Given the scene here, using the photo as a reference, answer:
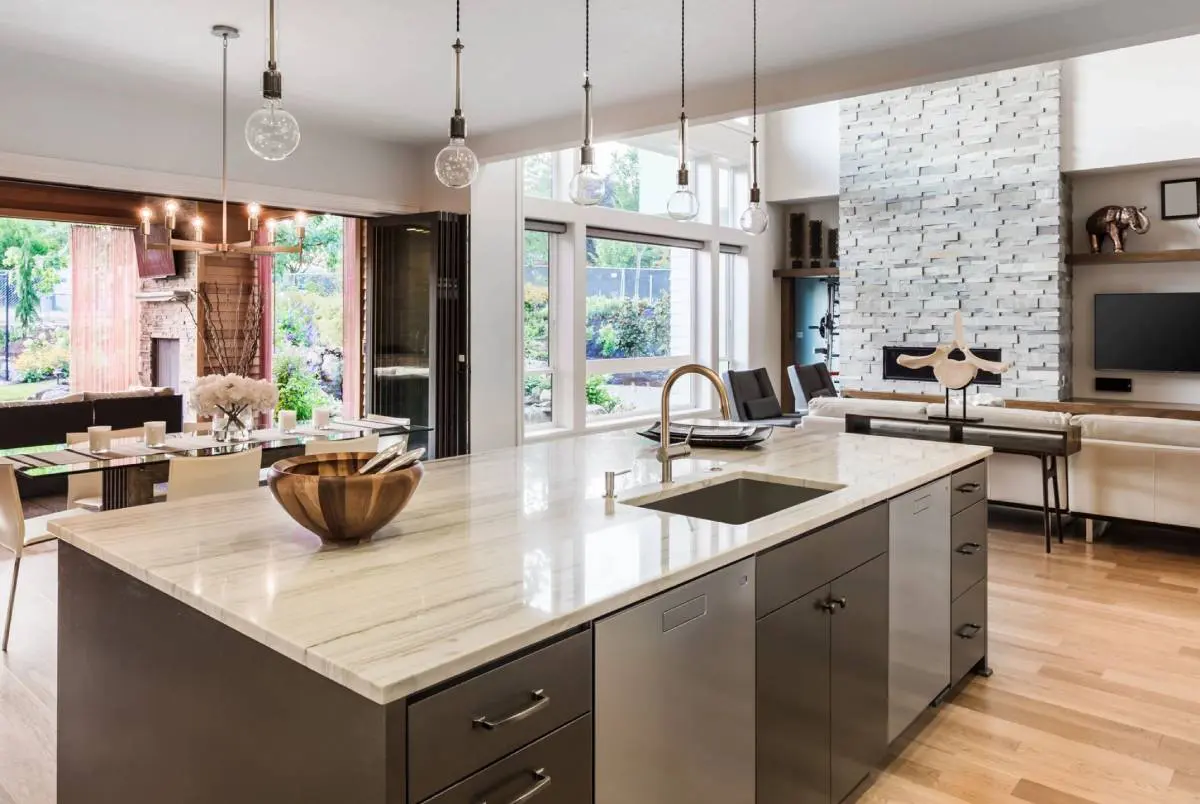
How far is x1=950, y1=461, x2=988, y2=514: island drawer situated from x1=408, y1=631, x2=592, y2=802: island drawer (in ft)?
6.07

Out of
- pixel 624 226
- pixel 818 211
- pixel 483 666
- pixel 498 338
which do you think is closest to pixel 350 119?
pixel 498 338

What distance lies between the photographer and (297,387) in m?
8.58

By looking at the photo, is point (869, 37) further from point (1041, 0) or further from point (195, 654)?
point (195, 654)

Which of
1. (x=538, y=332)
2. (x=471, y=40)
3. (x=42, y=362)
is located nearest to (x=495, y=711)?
(x=471, y=40)

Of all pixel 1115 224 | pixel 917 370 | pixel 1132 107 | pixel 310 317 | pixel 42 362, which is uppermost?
pixel 1132 107

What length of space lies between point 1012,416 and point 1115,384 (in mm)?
3804

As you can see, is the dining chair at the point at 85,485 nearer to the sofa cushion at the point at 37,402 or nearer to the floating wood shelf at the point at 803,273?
the sofa cushion at the point at 37,402

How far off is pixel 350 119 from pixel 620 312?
316cm

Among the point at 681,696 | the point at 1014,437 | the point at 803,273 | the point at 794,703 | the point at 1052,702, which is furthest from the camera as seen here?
the point at 803,273

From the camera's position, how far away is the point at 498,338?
6418mm

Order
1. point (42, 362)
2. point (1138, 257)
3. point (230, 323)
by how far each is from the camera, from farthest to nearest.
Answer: point (42, 362)
point (230, 323)
point (1138, 257)

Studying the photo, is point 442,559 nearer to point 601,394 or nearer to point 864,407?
point 864,407

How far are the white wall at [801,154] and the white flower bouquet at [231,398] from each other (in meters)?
6.92

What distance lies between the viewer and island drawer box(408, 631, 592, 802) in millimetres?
1063
